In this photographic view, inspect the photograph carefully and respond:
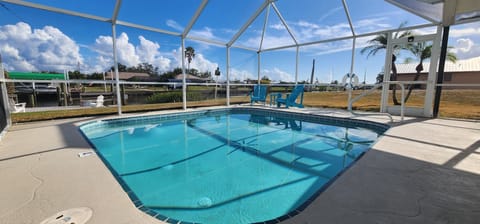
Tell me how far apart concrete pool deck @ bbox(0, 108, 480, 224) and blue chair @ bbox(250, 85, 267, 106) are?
544cm

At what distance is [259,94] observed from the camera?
8672mm

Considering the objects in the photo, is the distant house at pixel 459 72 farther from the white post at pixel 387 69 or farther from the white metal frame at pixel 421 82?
the white post at pixel 387 69

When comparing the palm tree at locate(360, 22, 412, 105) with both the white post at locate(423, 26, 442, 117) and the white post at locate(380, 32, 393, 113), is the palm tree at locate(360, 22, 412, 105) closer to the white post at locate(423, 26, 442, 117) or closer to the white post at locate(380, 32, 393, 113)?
the white post at locate(380, 32, 393, 113)

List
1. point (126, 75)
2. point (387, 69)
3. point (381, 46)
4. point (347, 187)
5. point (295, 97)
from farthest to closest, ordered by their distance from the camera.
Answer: point (295, 97) → point (381, 46) → point (126, 75) → point (387, 69) → point (347, 187)

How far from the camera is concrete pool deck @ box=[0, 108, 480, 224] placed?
1.46 metres

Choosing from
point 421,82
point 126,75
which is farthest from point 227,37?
point 421,82

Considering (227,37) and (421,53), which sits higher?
(227,37)

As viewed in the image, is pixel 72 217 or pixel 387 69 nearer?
pixel 72 217

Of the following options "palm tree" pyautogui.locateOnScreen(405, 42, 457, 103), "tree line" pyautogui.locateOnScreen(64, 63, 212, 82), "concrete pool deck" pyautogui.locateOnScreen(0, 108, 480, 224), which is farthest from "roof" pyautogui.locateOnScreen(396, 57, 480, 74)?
"tree line" pyautogui.locateOnScreen(64, 63, 212, 82)

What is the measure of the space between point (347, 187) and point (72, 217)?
2125 millimetres

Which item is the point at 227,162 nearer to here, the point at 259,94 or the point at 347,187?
the point at 347,187

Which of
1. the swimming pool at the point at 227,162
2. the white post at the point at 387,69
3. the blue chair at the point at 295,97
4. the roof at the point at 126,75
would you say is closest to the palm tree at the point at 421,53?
the white post at the point at 387,69

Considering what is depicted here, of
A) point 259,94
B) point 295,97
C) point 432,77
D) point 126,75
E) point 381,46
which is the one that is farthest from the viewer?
point 259,94

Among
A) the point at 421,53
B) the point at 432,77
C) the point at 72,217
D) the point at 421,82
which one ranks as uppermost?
the point at 421,53
